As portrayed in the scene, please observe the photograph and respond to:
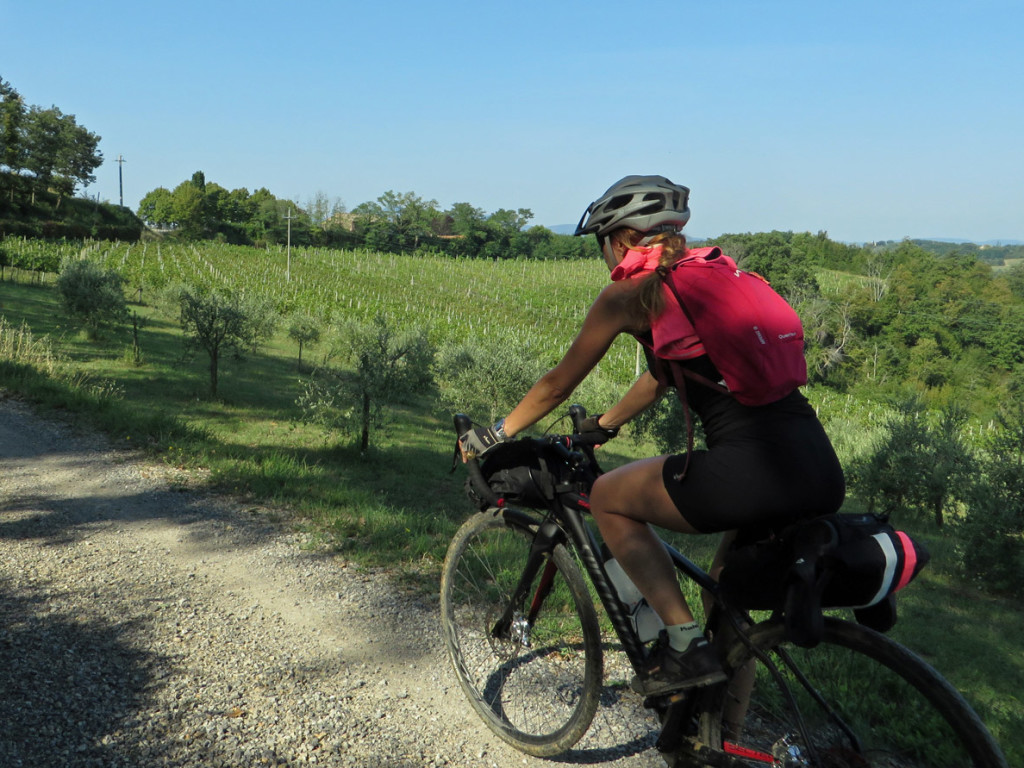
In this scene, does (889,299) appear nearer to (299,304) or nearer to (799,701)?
(299,304)

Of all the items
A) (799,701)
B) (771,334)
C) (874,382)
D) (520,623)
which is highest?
(771,334)

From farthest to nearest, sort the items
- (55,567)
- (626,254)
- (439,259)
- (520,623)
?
(439,259) → (55,567) → (520,623) → (626,254)

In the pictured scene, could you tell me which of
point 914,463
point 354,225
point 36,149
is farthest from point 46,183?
point 914,463

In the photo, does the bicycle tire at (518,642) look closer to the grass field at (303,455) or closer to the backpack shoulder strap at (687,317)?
the backpack shoulder strap at (687,317)

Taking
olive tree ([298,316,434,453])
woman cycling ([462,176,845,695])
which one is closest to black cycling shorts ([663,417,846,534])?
woman cycling ([462,176,845,695])

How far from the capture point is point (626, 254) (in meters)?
2.37

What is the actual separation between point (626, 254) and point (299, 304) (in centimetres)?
5699

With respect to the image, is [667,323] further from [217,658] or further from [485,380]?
[485,380]

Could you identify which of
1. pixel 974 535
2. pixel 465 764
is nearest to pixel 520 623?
pixel 465 764

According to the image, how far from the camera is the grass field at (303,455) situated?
552 centimetres

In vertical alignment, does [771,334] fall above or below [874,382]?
above

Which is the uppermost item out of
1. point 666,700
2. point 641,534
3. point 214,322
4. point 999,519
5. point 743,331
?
point 743,331

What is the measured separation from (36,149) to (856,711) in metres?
101

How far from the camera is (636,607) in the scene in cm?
248
